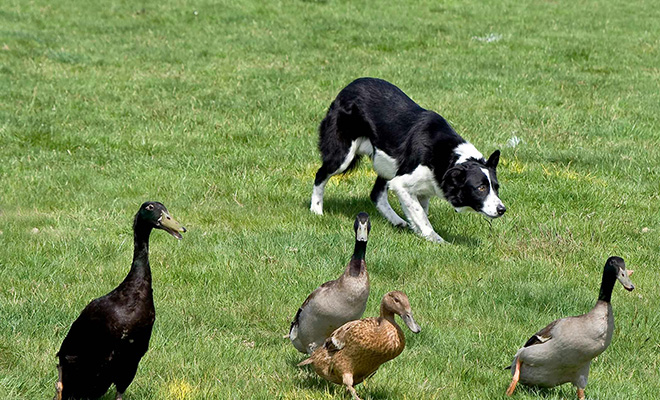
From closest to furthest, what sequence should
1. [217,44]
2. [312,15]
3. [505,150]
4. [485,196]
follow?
[485,196] < [505,150] < [217,44] < [312,15]

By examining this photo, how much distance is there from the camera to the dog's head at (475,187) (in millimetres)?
9039

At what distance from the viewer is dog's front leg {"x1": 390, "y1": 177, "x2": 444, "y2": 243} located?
9539 mm

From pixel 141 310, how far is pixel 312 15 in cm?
1956

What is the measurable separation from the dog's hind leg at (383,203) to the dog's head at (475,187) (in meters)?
0.90

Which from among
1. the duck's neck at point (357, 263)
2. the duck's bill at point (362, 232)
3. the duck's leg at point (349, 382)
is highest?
the duck's bill at point (362, 232)

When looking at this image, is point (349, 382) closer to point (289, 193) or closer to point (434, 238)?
point (434, 238)

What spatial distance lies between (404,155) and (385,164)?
0.35 metres

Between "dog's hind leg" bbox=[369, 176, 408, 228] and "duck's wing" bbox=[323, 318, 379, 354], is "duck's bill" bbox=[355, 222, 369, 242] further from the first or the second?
"dog's hind leg" bbox=[369, 176, 408, 228]

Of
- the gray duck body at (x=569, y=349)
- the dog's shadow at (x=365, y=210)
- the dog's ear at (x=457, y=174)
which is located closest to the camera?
the gray duck body at (x=569, y=349)

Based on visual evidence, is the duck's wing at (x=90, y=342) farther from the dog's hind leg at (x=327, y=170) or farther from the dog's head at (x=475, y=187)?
the dog's hind leg at (x=327, y=170)

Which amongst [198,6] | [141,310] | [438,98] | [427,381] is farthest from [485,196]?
[198,6]

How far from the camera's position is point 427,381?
18.4 ft

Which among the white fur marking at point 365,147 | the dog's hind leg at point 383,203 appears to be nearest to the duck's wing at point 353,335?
the dog's hind leg at point 383,203

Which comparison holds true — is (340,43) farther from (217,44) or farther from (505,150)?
(505,150)
